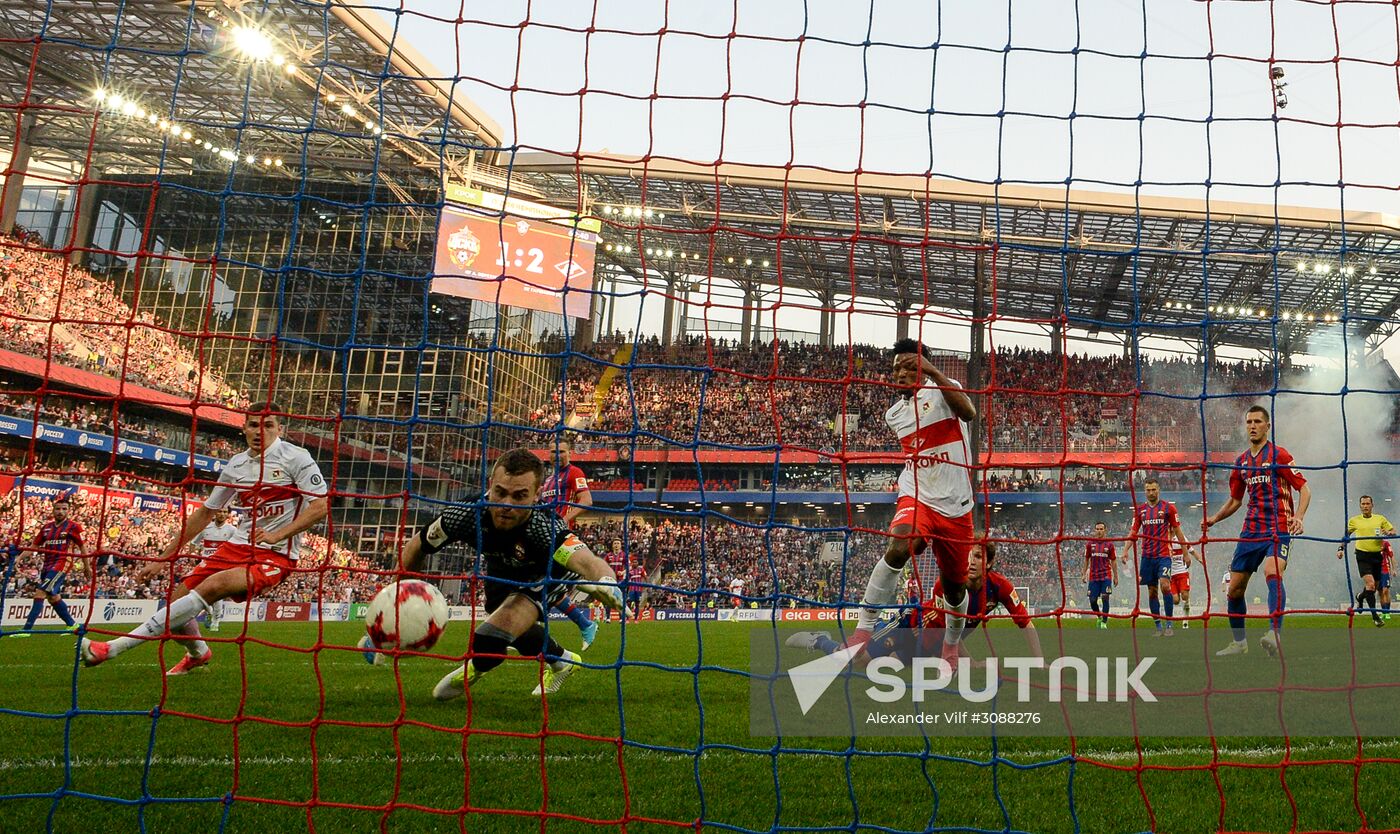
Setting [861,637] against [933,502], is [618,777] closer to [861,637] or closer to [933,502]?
[861,637]

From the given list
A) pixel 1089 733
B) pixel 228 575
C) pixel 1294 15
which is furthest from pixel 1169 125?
pixel 228 575

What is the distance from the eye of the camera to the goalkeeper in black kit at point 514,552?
5.19 metres

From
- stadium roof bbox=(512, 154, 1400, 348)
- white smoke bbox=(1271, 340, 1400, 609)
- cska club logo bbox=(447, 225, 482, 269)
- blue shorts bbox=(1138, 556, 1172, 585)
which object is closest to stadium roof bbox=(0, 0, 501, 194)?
cska club logo bbox=(447, 225, 482, 269)

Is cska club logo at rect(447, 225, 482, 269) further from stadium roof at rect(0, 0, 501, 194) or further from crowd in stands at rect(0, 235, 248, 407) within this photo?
crowd in stands at rect(0, 235, 248, 407)

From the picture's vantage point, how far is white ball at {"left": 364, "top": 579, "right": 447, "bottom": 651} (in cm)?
477

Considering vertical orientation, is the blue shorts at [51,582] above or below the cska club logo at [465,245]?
below

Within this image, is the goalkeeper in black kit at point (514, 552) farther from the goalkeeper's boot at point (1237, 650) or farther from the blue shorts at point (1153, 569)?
the blue shorts at point (1153, 569)

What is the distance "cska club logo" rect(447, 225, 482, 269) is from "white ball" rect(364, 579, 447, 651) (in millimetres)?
18868

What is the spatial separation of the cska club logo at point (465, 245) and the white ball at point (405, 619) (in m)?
18.9

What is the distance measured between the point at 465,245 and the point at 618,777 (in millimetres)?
21069

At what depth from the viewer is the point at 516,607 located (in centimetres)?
562

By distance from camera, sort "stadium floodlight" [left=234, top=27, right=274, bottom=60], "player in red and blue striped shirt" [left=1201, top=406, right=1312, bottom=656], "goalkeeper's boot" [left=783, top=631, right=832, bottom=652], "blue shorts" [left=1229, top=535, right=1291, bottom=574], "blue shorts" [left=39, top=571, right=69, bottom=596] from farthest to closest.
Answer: "blue shorts" [left=39, top=571, right=69, bottom=596] < "blue shorts" [left=1229, top=535, right=1291, bottom=574] < "player in red and blue striped shirt" [left=1201, top=406, right=1312, bottom=656] < "goalkeeper's boot" [left=783, top=631, right=832, bottom=652] < "stadium floodlight" [left=234, top=27, right=274, bottom=60]

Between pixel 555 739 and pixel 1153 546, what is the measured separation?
9143mm

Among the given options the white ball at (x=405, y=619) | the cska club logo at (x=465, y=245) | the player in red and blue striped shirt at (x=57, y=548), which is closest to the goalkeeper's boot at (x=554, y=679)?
the white ball at (x=405, y=619)
